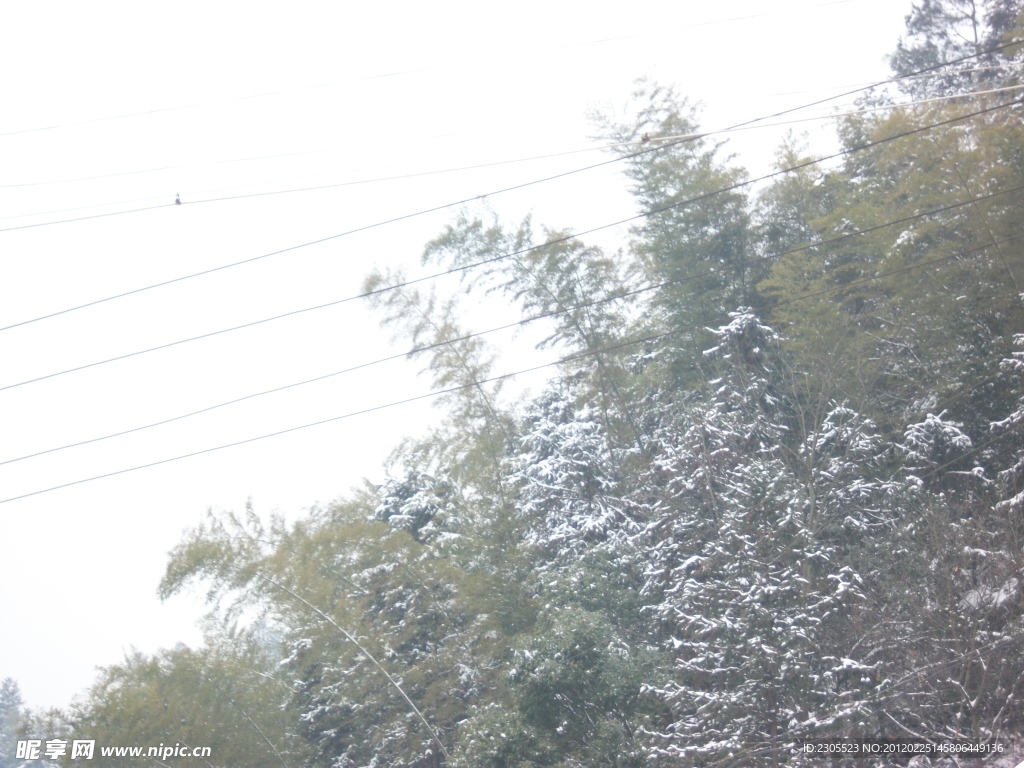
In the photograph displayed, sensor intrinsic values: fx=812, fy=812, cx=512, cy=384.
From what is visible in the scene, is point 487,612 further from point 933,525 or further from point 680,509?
point 933,525

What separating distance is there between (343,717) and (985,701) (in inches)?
305

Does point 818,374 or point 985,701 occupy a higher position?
point 818,374

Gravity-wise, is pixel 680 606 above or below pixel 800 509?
below

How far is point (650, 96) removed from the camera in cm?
1216

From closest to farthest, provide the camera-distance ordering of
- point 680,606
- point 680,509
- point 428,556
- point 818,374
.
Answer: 1. point 680,606
2. point 680,509
3. point 818,374
4. point 428,556

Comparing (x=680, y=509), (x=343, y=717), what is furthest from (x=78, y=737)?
(x=680, y=509)

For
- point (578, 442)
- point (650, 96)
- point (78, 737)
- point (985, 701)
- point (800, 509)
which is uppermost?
point (650, 96)

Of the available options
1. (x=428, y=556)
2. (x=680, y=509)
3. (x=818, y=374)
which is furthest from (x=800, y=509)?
(x=428, y=556)

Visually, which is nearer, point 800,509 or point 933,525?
point 933,525

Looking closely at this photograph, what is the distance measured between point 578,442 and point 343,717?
4852 mm

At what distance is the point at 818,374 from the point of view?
1008cm

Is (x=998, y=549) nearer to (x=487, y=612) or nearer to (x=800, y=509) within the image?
(x=800, y=509)

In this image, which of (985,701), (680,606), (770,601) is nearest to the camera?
(985,701)

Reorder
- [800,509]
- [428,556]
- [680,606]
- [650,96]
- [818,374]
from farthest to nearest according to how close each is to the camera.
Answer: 1. [650,96]
2. [428,556]
3. [818,374]
4. [800,509]
5. [680,606]
